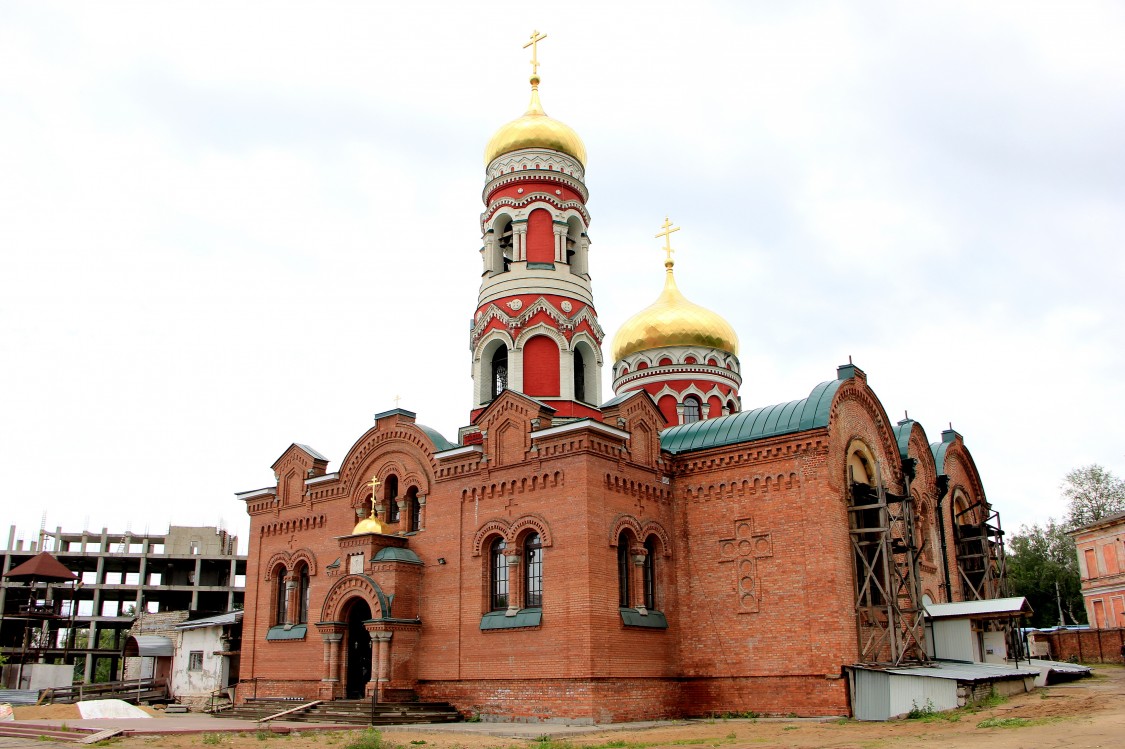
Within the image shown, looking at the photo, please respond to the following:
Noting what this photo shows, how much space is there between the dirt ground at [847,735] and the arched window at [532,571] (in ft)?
12.5

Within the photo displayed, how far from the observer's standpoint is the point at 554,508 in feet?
65.5

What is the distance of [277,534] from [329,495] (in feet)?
7.22

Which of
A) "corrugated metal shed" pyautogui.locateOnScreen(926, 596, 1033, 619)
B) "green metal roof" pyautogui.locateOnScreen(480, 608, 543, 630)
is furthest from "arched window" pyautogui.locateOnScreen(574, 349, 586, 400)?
"corrugated metal shed" pyautogui.locateOnScreen(926, 596, 1033, 619)

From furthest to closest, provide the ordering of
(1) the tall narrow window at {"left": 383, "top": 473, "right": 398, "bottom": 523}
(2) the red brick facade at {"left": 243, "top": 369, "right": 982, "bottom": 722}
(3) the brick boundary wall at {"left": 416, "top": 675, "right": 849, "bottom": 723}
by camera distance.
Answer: (1) the tall narrow window at {"left": 383, "top": 473, "right": 398, "bottom": 523} < (2) the red brick facade at {"left": 243, "top": 369, "right": 982, "bottom": 722} < (3) the brick boundary wall at {"left": 416, "top": 675, "right": 849, "bottom": 723}

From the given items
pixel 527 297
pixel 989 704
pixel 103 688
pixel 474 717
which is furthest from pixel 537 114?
pixel 103 688

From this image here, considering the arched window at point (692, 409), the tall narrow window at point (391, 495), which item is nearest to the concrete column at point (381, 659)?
the tall narrow window at point (391, 495)

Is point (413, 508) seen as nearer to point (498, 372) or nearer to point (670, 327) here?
point (498, 372)

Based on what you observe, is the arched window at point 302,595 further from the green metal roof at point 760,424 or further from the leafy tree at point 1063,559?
the leafy tree at point 1063,559

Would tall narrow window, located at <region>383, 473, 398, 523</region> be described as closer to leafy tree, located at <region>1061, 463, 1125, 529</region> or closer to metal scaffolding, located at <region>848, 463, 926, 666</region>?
metal scaffolding, located at <region>848, 463, 926, 666</region>

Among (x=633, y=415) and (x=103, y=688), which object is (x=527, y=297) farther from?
(x=103, y=688)

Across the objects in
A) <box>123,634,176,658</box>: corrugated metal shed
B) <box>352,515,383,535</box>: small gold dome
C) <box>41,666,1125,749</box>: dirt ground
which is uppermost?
<box>352,515,383,535</box>: small gold dome

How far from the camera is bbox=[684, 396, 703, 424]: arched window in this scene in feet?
102

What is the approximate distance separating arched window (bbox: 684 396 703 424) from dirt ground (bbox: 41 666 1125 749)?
13.6m

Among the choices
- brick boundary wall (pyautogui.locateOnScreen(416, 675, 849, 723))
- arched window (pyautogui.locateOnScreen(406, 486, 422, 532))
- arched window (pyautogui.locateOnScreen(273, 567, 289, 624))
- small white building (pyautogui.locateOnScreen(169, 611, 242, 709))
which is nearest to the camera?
brick boundary wall (pyautogui.locateOnScreen(416, 675, 849, 723))
